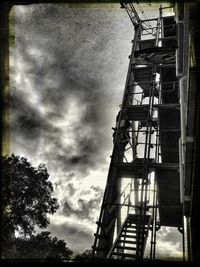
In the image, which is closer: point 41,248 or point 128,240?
point 128,240

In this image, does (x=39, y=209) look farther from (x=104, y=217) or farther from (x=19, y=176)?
(x=104, y=217)

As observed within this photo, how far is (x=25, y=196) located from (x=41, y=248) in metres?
3.91

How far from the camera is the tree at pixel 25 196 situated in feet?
69.8

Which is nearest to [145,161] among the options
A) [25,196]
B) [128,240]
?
[128,240]

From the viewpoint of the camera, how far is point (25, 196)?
22.4 meters

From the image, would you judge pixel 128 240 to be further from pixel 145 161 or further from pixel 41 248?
pixel 41 248

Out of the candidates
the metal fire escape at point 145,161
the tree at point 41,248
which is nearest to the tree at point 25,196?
the tree at point 41,248

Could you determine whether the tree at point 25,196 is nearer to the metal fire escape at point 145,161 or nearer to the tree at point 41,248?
the tree at point 41,248

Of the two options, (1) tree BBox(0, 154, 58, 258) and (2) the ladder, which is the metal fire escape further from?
(1) tree BBox(0, 154, 58, 258)

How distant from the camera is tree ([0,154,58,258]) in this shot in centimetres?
2127

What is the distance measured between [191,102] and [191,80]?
0.39 meters

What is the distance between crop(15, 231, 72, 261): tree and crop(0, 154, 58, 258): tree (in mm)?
595

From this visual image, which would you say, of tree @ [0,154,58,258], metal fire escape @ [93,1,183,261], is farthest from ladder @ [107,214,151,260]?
tree @ [0,154,58,258]

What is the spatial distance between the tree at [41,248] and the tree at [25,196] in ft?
1.95
